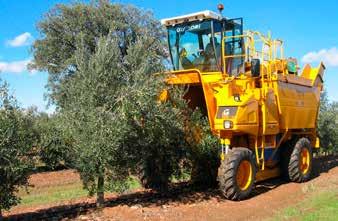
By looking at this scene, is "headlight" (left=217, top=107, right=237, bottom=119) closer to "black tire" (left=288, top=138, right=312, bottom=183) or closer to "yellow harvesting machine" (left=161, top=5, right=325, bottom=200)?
"yellow harvesting machine" (left=161, top=5, right=325, bottom=200)

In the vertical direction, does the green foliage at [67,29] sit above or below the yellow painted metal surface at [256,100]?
above

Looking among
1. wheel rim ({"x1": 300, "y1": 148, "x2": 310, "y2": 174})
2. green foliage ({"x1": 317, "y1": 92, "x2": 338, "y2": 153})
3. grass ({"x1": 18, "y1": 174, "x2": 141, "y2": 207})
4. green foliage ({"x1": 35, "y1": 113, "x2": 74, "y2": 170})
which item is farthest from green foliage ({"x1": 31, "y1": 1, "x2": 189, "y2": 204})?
green foliage ({"x1": 317, "y1": 92, "x2": 338, "y2": 153})

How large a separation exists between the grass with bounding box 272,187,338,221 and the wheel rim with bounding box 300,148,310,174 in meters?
2.11

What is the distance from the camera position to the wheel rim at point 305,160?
520 inches

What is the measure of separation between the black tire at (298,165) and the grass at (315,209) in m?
1.61

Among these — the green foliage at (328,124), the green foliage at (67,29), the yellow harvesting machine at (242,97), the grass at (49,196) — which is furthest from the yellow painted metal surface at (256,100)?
the green foliage at (67,29)

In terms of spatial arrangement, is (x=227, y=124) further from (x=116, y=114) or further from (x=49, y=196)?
(x=49, y=196)

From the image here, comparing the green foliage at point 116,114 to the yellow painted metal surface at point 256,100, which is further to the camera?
the yellow painted metal surface at point 256,100

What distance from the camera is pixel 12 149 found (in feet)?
27.9

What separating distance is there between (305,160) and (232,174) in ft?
13.7

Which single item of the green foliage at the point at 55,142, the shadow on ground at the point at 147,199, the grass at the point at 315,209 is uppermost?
the green foliage at the point at 55,142

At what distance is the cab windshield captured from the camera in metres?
12.0

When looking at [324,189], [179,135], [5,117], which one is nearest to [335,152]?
[324,189]

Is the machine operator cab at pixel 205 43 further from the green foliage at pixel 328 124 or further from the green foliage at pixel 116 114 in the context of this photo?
the green foliage at pixel 328 124
